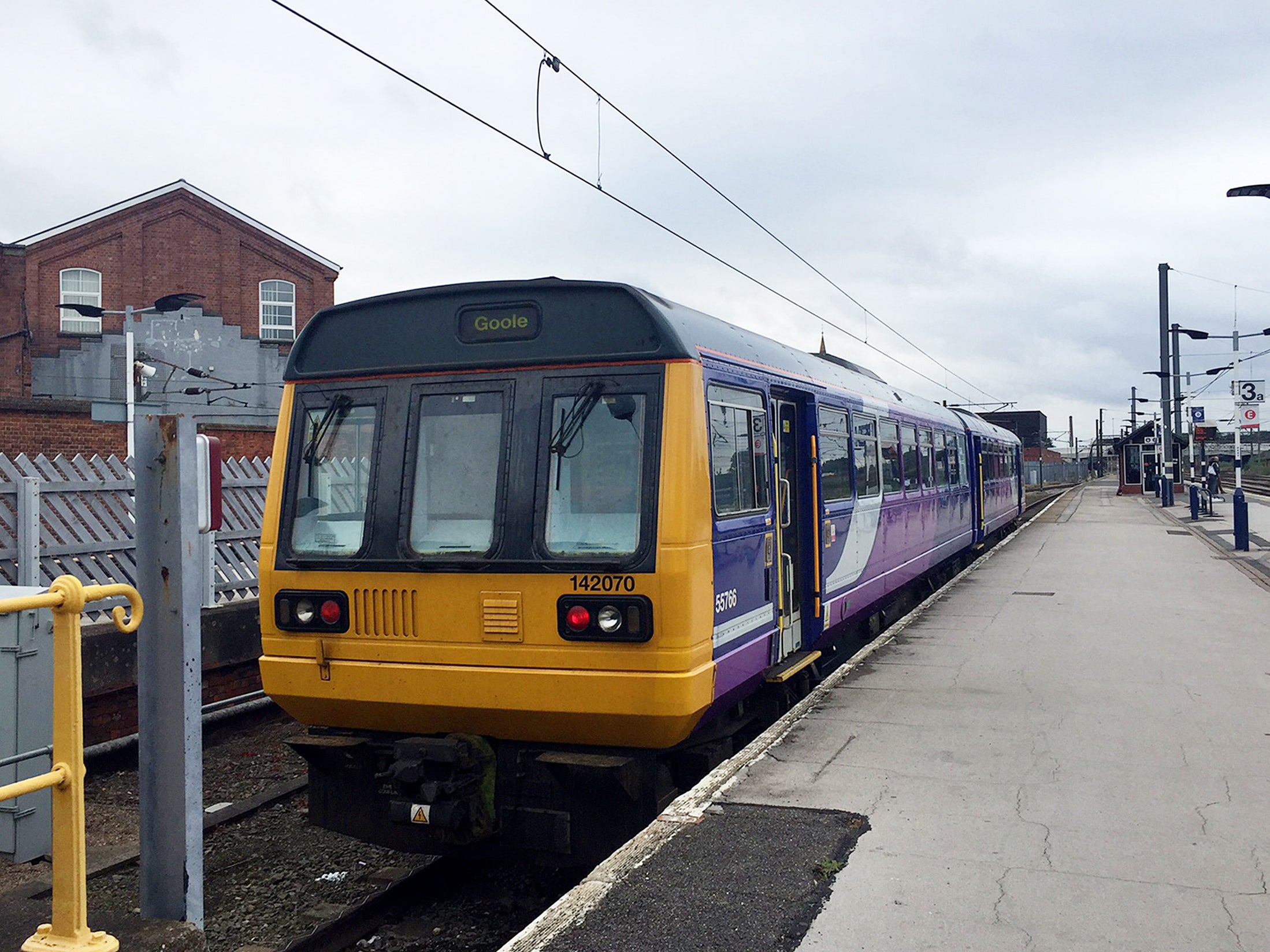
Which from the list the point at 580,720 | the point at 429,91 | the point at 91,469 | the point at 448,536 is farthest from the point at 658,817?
the point at 91,469

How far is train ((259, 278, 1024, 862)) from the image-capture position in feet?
17.1

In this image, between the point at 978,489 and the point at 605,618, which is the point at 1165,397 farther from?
the point at 605,618

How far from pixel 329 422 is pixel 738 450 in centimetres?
223

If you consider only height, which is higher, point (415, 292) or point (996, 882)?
point (415, 292)

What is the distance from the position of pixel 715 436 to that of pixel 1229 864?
300 centimetres

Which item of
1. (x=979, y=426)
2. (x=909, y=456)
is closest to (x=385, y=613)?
(x=909, y=456)

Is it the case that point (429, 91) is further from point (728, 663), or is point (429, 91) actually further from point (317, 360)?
point (728, 663)

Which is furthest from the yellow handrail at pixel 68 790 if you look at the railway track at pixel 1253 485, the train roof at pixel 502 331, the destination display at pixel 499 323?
the railway track at pixel 1253 485

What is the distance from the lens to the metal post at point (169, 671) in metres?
4.09

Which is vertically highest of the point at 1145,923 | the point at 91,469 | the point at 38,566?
the point at 91,469

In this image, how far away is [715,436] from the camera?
582 centimetres

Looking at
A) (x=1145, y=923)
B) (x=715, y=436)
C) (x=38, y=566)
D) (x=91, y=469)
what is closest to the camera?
(x=1145, y=923)

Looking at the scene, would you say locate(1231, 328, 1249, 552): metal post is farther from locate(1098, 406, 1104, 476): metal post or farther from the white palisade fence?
locate(1098, 406, 1104, 476): metal post

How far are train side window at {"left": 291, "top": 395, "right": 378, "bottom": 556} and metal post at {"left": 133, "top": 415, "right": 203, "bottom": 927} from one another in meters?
1.59
